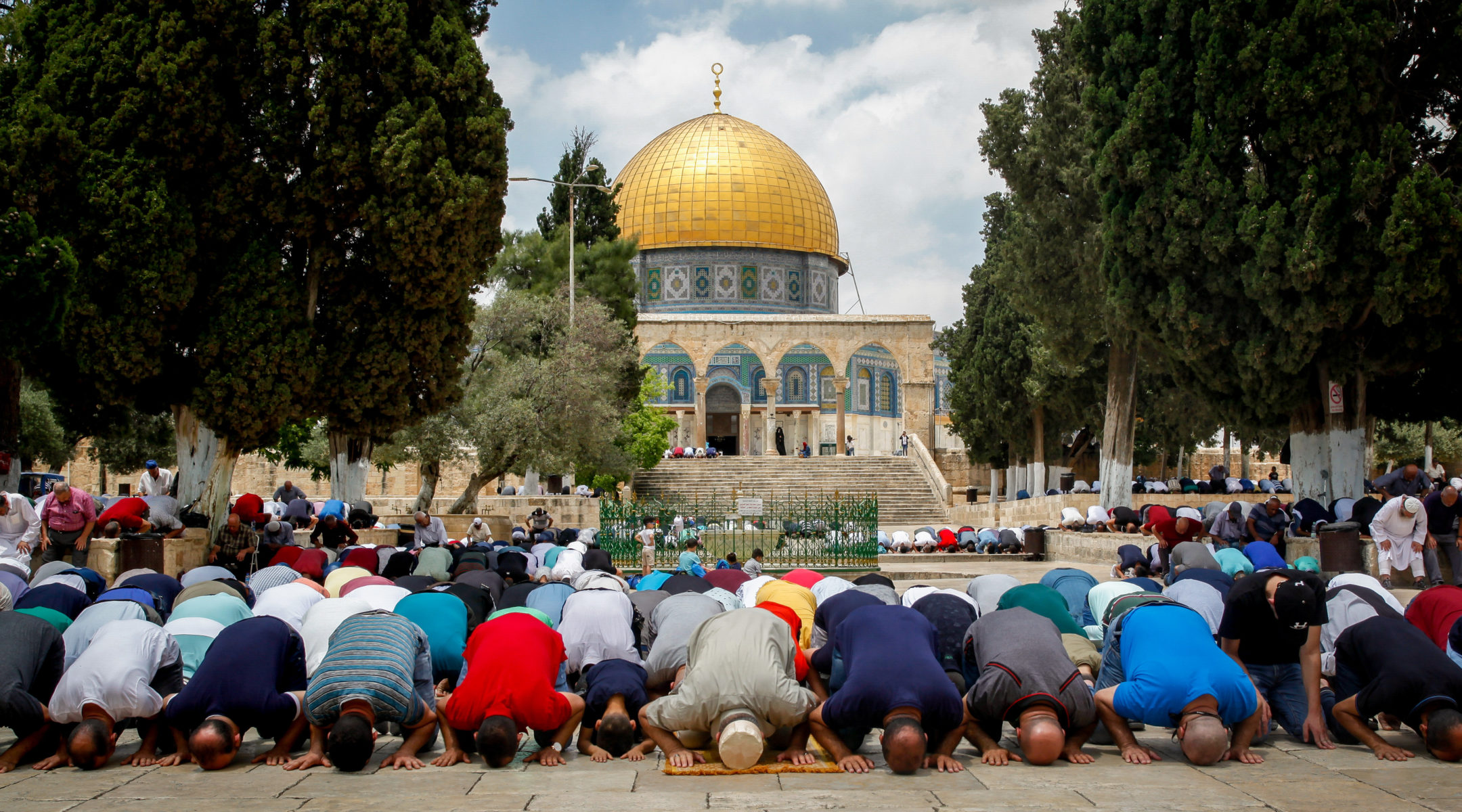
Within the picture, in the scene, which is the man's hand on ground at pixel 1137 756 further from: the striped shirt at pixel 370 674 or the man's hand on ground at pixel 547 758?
the striped shirt at pixel 370 674

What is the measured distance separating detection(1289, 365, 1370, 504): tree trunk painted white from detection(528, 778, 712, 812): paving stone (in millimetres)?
10663

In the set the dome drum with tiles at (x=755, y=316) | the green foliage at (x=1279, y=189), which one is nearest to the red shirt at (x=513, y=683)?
the green foliage at (x=1279, y=189)

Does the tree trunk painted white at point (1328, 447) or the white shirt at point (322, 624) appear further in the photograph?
the tree trunk painted white at point (1328, 447)

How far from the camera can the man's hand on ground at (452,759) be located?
4.94 m

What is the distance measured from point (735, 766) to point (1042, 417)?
22.5m

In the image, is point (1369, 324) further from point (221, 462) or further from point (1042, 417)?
point (1042, 417)

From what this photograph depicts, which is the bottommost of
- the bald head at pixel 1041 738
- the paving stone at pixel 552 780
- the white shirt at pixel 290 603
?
the paving stone at pixel 552 780

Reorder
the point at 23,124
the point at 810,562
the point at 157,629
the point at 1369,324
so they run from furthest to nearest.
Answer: the point at 810,562 < the point at 1369,324 < the point at 23,124 < the point at 157,629

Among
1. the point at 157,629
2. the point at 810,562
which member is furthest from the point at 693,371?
the point at 157,629

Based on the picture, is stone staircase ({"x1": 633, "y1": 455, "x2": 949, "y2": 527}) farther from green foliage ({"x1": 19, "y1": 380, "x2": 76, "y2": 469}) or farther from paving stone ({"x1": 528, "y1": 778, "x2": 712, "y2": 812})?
paving stone ({"x1": 528, "y1": 778, "x2": 712, "y2": 812})

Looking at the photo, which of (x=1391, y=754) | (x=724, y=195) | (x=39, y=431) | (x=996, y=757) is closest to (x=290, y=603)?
(x=996, y=757)

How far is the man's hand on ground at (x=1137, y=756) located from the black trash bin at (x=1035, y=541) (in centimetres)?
1338

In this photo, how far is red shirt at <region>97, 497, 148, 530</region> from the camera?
9.88 meters

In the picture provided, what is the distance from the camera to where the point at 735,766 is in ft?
15.3
